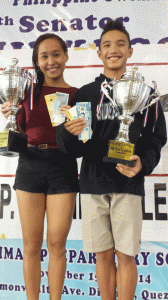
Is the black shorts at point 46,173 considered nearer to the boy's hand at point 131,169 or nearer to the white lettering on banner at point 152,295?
the boy's hand at point 131,169

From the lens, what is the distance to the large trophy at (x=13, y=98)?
1.16 m

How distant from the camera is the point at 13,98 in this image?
49.6 inches

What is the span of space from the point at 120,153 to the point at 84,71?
97 centimetres

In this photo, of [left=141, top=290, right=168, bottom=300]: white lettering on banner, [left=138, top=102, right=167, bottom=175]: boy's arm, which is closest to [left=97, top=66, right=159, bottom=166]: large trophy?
[left=138, top=102, right=167, bottom=175]: boy's arm

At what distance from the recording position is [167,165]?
1.71m

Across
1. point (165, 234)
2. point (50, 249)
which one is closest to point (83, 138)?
point (50, 249)

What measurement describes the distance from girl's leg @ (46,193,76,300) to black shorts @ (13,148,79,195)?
1.8 inches

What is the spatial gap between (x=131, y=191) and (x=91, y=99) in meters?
0.47

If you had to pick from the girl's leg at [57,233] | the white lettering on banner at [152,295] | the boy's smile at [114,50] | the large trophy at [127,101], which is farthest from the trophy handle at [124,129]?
the white lettering on banner at [152,295]

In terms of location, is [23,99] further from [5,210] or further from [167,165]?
[167,165]

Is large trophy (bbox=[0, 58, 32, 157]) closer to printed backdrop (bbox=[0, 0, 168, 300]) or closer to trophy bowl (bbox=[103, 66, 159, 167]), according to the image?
trophy bowl (bbox=[103, 66, 159, 167])

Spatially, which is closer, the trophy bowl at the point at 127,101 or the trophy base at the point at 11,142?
the trophy bowl at the point at 127,101

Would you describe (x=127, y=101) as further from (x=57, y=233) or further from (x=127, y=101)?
(x=57, y=233)

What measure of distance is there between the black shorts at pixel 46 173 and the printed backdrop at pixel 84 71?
1.76ft
